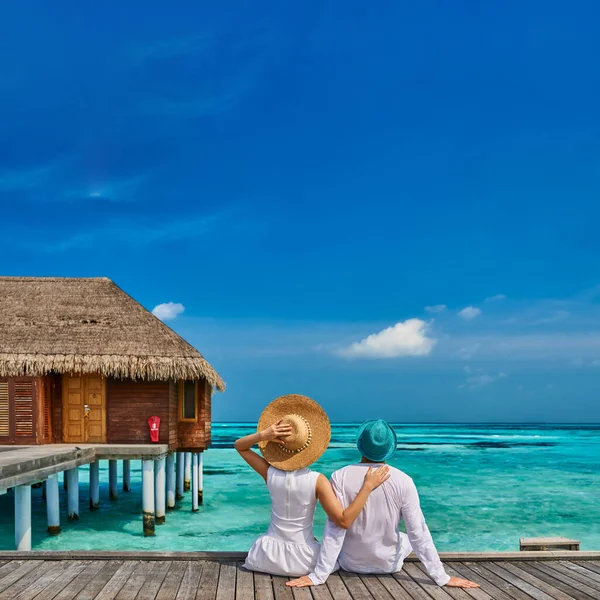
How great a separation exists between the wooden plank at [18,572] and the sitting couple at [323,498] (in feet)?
5.84

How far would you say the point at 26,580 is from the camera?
14.8ft

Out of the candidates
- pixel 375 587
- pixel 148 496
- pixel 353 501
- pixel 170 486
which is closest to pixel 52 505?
pixel 148 496

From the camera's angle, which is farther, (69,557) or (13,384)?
(13,384)

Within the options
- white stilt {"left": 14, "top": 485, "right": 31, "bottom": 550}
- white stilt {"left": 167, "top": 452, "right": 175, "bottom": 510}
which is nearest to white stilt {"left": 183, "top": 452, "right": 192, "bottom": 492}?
white stilt {"left": 167, "top": 452, "right": 175, "bottom": 510}

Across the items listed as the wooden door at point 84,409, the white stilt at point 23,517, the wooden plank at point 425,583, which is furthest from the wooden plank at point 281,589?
the wooden door at point 84,409

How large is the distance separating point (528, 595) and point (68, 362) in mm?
11099

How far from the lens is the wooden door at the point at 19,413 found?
13.3 meters

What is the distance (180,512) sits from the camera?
17.0 meters

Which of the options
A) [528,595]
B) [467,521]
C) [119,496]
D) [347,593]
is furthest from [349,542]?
[119,496]

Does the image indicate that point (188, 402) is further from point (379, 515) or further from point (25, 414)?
point (379, 515)

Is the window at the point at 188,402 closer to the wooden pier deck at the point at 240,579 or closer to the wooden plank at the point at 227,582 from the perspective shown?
the wooden pier deck at the point at 240,579

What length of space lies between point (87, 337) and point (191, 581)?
402 inches

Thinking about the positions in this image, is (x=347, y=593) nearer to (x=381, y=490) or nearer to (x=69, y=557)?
(x=381, y=490)

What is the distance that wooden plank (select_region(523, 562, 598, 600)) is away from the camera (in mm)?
4298
